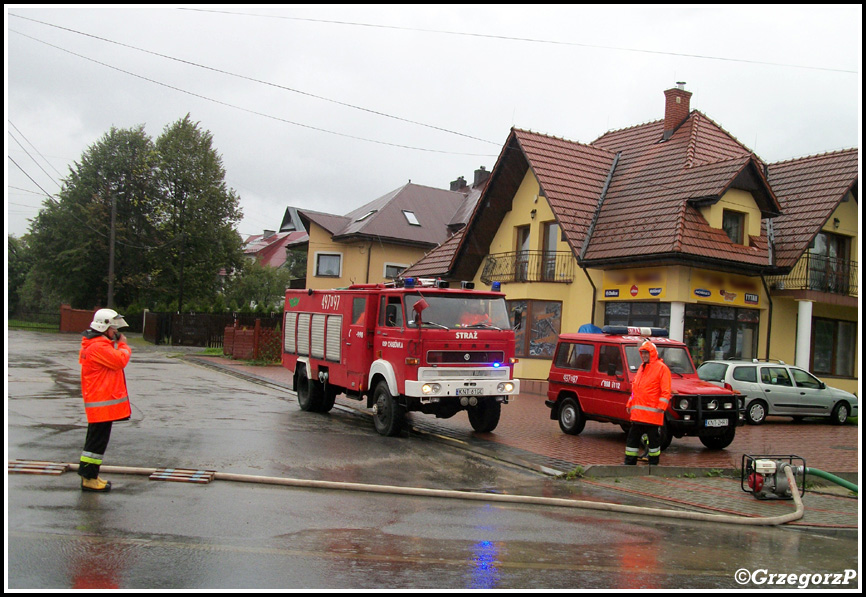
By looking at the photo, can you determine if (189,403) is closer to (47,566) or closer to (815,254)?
(47,566)

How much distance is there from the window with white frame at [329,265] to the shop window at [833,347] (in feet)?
80.8

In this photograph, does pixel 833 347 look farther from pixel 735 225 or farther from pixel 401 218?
pixel 401 218

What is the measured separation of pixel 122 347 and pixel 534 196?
1844 cm

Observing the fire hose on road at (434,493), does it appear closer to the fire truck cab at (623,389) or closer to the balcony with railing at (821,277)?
the fire truck cab at (623,389)

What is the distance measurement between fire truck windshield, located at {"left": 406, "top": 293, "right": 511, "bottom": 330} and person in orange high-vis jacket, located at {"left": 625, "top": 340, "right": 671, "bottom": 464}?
9.58ft

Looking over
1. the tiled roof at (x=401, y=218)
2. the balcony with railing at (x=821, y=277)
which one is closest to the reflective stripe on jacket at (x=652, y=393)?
the balcony with railing at (x=821, y=277)

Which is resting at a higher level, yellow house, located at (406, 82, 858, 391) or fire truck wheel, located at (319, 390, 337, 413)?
yellow house, located at (406, 82, 858, 391)

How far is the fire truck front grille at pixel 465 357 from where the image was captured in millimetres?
12562

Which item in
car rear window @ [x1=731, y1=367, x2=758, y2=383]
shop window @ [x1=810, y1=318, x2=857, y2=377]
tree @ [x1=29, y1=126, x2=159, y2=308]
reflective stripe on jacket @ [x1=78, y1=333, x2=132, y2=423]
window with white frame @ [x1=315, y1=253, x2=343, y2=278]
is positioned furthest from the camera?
tree @ [x1=29, y1=126, x2=159, y2=308]

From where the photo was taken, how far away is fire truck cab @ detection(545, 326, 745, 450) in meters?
12.8

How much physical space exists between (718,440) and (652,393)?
3.48 meters

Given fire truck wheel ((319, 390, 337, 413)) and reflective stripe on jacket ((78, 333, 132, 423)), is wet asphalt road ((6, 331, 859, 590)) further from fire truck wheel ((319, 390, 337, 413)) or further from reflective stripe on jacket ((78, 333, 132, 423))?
fire truck wheel ((319, 390, 337, 413))

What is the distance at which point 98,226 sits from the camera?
54000 mm

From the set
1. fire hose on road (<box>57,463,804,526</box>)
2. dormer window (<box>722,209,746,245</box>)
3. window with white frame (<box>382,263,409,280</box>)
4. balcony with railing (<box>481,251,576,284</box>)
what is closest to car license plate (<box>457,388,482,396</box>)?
fire hose on road (<box>57,463,804,526</box>)
